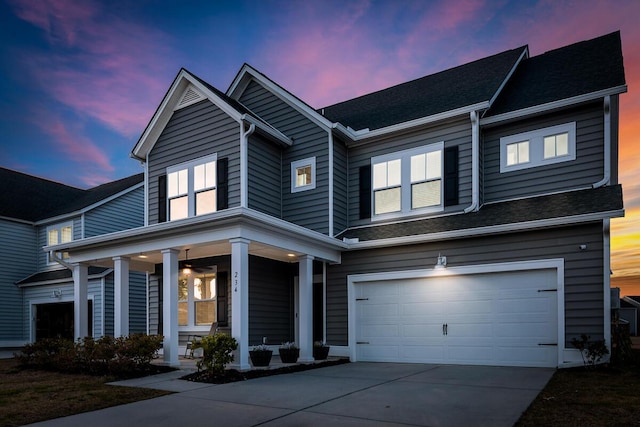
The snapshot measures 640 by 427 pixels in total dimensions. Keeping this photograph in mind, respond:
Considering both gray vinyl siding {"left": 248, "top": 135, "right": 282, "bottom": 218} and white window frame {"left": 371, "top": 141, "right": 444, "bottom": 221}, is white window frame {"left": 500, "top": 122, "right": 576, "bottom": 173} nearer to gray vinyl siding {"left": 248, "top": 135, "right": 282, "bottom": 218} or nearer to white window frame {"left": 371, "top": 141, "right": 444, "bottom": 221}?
white window frame {"left": 371, "top": 141, "right": 444, "bottom": 221}

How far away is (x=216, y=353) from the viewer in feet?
26.8

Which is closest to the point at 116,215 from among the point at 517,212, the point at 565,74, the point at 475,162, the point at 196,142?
the point at 196,142

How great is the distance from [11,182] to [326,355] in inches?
728

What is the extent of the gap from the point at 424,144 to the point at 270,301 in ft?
18.5

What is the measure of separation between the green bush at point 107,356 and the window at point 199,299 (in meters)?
3.13

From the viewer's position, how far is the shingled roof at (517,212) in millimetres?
8820

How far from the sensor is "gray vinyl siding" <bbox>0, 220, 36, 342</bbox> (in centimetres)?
1902

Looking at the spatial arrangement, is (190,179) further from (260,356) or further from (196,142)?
(260,356)

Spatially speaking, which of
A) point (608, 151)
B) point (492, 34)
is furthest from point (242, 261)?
point (492, 34)

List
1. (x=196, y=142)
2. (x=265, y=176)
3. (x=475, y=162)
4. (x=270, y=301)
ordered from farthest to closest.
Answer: (x=196, y=142) < (x=265, y=176) < (x=270, y=301) < (x=475, y=162)

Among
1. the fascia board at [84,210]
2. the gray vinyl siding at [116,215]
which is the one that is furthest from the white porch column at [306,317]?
the fascia board at [84,210]

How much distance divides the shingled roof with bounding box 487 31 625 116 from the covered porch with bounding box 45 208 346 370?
5.59 metres

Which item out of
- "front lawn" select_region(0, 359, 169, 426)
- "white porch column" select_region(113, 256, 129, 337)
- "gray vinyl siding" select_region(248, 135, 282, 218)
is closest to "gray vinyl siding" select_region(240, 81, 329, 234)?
"gray vinyl siding" select_region(248, 135, 282, 218)

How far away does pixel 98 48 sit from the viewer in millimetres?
15445
